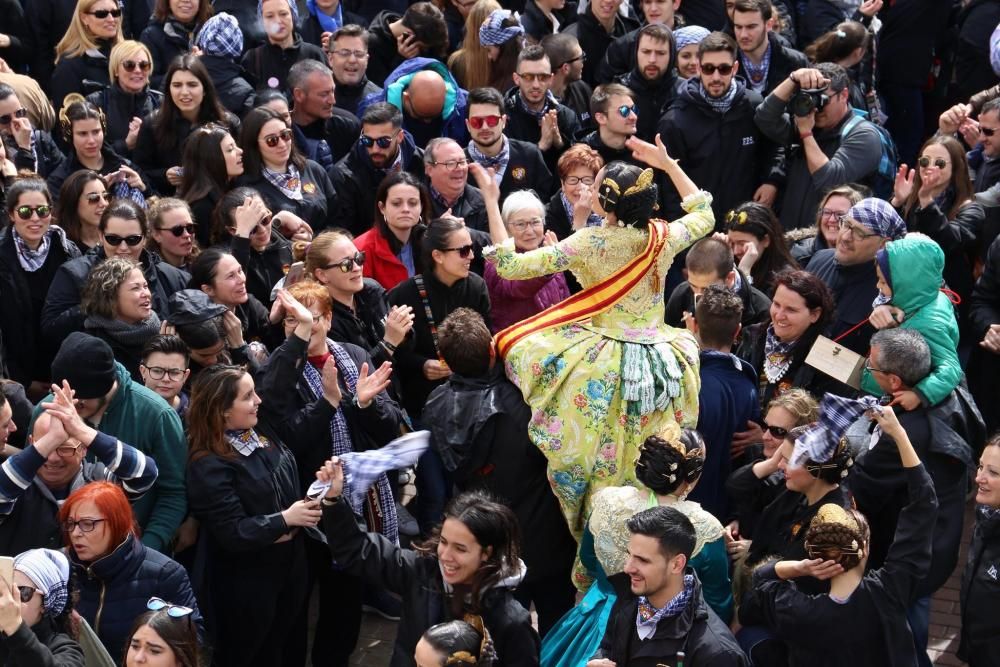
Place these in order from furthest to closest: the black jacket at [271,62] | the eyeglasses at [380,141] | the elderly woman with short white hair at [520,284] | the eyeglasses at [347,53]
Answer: the black jacket at [271,62] → the eyeglasses at [347,53] → the eyeglasses at [380,141] → the elderly woman with short white hair at [520,284]

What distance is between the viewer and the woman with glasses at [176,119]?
8242 millimetres

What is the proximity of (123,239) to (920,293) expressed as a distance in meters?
3.67

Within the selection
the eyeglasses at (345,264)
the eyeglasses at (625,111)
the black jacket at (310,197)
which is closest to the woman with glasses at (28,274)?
the black jacket at (310,197)

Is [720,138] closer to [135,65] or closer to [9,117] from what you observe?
[135,65]

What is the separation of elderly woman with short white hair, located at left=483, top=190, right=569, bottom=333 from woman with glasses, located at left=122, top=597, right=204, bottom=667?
277cm

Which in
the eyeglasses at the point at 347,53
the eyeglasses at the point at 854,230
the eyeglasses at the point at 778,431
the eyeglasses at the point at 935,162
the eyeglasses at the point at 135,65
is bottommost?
the eyeglasses at the point at 778,431

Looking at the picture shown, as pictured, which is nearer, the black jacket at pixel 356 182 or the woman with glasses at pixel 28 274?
the woman with glasses at pixel 28 274

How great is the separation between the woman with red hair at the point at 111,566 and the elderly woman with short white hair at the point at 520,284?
254cm

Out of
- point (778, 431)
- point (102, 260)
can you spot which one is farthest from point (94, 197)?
point (778, 431)

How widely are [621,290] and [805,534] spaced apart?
1303mm

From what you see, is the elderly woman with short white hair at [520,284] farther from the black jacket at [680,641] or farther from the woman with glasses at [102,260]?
the black jacket at [680,641]

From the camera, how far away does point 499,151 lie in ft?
27.7

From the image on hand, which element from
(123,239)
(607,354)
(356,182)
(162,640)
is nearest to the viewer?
(162,640)

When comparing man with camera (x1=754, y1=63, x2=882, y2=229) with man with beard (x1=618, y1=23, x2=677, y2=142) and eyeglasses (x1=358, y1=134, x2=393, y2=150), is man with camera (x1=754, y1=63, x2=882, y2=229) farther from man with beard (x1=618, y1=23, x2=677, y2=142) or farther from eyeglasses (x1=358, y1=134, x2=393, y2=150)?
eyeglasses (x1=358, y1=134, x2=393, y2=150)
